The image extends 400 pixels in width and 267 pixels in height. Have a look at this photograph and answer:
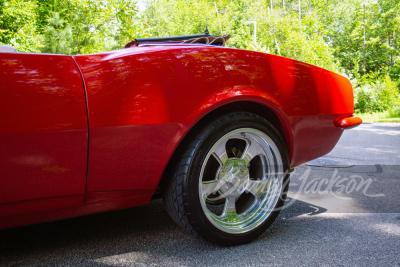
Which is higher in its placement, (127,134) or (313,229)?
(127,134)

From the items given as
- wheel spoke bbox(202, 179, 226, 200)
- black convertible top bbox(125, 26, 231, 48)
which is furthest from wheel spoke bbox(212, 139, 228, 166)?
black convertible top bbox(125, 26, 231, 48)

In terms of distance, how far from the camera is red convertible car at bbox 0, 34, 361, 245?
52.3 inches

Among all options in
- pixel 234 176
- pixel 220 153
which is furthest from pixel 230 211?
pixel 220 153

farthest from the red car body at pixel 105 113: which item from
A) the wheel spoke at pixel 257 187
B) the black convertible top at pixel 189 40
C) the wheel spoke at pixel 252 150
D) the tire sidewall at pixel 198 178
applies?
the black convertible top at pixel 189 40

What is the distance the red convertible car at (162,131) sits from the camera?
1.33m

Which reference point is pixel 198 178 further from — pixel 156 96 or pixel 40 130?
pixel 40 130

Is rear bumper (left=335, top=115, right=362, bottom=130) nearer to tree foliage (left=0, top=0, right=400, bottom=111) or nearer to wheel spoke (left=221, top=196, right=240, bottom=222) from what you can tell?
wheel spoke (left=221, top=196, right=240, bottom=222)

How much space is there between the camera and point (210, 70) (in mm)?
1717

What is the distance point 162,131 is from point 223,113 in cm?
42

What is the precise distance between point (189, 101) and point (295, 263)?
3.21 ft

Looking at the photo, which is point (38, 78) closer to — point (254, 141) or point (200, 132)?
point (200, 132)

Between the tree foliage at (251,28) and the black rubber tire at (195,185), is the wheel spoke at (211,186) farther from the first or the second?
the tree foliage at (251,28)

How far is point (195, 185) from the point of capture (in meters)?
1.68

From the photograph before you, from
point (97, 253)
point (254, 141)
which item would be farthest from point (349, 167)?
point (97, 253)
